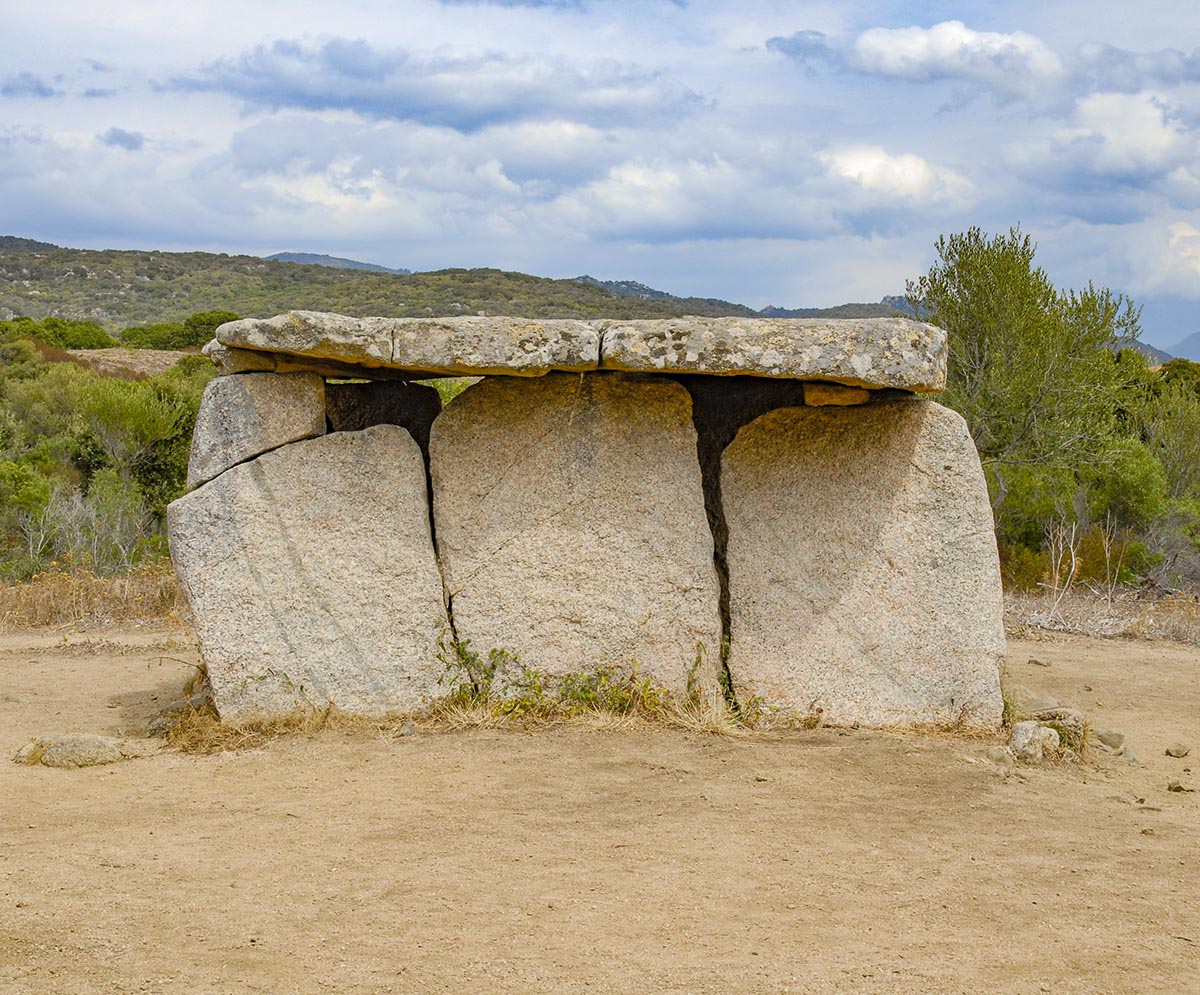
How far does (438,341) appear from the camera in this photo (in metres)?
6.00

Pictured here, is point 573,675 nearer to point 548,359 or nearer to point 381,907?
point 548,359

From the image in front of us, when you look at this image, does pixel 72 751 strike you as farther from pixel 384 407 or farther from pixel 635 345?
pixel 635 345

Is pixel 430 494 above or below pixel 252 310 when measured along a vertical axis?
below

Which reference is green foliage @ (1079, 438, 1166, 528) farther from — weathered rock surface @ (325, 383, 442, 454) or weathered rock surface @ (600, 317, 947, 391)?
weathered rock surface @ (325, 383, 442, 454)

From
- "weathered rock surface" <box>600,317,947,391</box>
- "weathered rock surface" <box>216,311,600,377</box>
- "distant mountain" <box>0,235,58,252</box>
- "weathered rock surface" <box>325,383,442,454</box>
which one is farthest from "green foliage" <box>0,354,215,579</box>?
"distant mountain" <box>0,235,58,252</box>

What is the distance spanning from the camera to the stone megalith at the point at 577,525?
6.56m

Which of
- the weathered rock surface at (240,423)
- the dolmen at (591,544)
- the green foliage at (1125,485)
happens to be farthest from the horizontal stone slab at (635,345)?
the green foliage at (1125,485)

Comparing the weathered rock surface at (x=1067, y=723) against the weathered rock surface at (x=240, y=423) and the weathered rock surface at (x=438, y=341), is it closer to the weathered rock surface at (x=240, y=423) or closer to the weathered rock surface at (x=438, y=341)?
the weathered rock surface at (x=438, y=341)

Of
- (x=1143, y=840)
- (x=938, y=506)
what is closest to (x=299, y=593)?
(x=938, y=506)

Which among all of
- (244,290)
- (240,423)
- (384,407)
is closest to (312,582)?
(240,423)

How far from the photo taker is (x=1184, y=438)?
54.9 feet

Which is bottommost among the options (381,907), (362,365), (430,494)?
(381,907)

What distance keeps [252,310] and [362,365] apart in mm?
32663

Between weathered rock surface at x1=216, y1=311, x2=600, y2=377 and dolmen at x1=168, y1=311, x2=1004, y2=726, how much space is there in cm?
13
